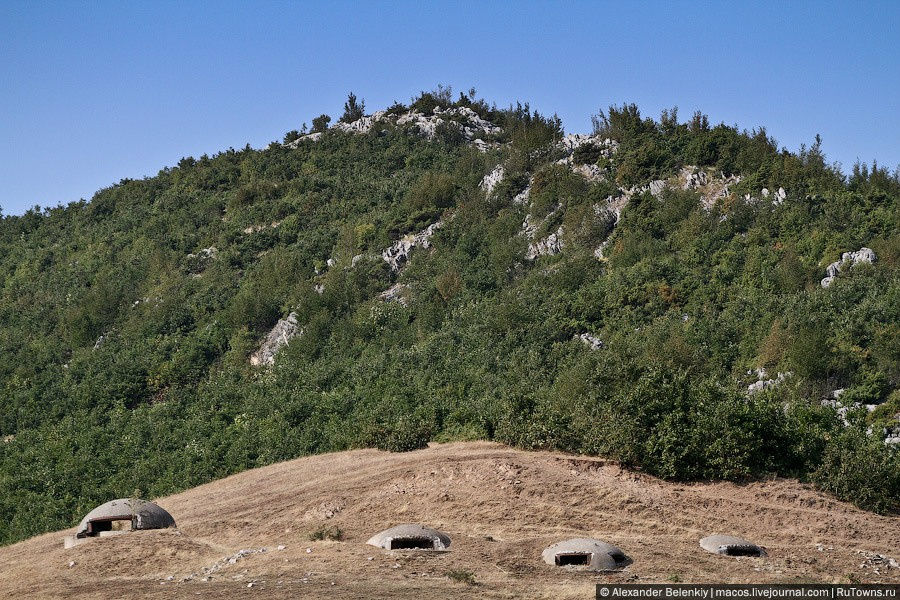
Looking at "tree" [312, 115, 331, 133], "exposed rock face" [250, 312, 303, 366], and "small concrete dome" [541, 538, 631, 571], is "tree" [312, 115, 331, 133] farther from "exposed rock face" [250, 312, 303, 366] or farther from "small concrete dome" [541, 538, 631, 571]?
"small concrete dome" [541, 538, 631, 571]

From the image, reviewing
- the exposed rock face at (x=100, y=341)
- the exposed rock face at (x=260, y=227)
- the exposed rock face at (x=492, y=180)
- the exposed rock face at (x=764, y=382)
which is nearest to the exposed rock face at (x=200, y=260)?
the exposed rock face at (x=260, y=227)

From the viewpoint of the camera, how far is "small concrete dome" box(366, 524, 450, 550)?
23781 mm

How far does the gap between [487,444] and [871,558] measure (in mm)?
13461

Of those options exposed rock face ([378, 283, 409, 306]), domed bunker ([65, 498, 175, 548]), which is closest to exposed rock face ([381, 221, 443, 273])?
exposed rock face ([378, 283, 409, 306])

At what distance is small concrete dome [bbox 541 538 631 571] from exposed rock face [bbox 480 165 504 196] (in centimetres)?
4277

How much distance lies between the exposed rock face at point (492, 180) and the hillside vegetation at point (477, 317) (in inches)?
17.1

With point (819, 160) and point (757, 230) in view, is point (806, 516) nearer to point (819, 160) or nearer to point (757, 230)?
point (757, 230)

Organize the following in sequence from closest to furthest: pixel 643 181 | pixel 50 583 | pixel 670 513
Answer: pixel 50 583 < pixel 670 513 < pixel 643 181

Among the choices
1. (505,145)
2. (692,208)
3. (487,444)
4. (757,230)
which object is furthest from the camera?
(505,145)

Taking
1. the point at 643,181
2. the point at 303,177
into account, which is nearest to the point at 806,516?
the point at 643,181

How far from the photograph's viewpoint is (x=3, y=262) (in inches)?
3083

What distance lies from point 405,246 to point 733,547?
3960 centimetres

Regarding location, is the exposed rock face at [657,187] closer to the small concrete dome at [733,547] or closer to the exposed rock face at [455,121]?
the exposed rock face at [455,121]

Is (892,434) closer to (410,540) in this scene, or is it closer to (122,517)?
(410,540)
